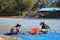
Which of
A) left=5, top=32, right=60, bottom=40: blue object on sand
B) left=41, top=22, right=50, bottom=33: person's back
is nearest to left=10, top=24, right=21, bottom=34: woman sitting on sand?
left=5, top=32, right=60, bottom=40: blue object on sand

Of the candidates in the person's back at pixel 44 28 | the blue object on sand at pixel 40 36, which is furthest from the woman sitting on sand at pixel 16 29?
the person's back at pixel 44 28

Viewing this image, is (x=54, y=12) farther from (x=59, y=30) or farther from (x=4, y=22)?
(x=4, y=22)

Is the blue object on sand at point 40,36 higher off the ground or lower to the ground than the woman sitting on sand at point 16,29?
lower

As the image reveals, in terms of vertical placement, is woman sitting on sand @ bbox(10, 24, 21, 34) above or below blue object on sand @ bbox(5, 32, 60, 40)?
above

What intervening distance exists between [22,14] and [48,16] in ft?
1.61

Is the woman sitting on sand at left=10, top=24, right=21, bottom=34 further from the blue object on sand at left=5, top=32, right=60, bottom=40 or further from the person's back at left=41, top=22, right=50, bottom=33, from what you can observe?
the person's back at left=41, top=22, right=50, bottom=33

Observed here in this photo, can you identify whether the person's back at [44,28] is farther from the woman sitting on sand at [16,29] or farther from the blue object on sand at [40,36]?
the woman sitting on sand at [16,29]

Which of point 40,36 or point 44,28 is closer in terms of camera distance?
point 40,36

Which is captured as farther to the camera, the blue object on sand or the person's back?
the person's back

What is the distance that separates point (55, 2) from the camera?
3234 millimetres

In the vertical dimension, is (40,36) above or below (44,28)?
below

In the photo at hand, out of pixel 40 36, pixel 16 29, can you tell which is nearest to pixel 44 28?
pixel 40 36

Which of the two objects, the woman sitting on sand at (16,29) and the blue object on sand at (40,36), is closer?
the blue object on sand at (40,36)

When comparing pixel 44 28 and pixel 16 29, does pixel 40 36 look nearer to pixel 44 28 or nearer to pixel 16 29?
pixel 44 28
